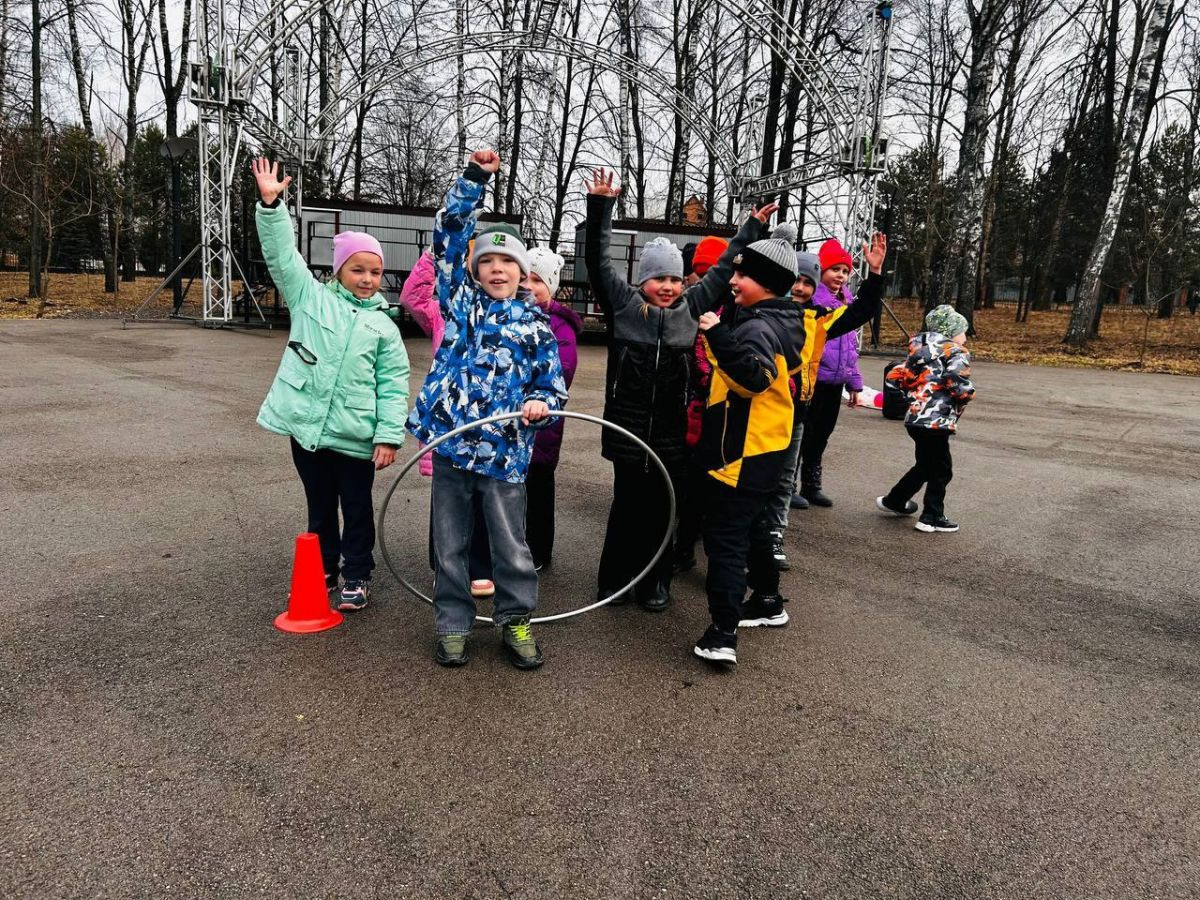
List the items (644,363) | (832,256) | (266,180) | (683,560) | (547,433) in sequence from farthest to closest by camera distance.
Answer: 1. (832,256)
2. (683,560)
3. (547,433)
4. (644,363)
5. (266,180)

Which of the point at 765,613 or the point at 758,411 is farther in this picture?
the point at 765,613

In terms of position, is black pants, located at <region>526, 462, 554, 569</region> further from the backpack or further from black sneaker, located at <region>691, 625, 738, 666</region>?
the backpack

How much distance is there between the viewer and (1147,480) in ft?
25.6

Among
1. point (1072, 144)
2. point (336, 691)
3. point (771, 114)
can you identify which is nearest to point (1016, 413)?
point (336, 691)

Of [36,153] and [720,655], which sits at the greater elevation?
[36,153]

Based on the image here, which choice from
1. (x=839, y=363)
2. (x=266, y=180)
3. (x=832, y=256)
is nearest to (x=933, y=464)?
(x=839, y=363)

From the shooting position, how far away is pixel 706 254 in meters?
4.79

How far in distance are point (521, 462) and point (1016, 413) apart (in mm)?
10567

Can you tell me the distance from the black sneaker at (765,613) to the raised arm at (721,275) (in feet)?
4.81

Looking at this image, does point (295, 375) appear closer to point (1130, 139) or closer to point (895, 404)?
point (895, 404)

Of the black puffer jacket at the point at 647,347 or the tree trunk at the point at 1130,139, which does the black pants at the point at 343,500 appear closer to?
the black puffer jacket at the point at 647,347

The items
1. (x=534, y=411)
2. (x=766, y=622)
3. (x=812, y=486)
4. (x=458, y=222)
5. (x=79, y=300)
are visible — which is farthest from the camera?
(x=79, y=300)

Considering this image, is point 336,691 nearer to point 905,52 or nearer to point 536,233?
point 536,233

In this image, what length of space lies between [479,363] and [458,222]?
1.95ft
